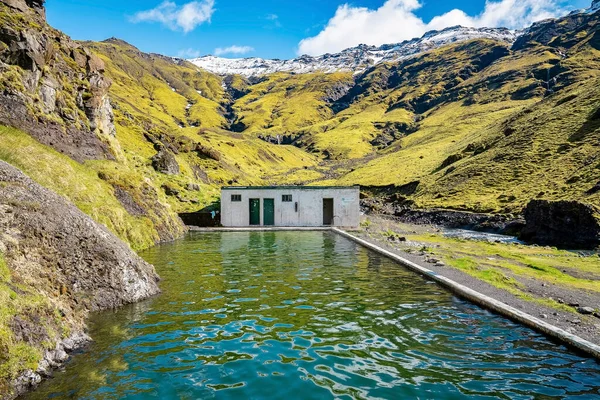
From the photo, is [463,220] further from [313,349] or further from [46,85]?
[46,85]

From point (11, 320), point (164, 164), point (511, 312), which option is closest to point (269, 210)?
point (164, 164)

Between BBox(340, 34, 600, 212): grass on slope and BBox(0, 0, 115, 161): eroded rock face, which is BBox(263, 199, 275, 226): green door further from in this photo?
BBox(340, 34, 600, 212): grass on slope

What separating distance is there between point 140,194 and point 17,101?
11.4 metres

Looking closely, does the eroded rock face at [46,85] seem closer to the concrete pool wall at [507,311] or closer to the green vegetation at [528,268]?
the concrete pool wall at [507,311]

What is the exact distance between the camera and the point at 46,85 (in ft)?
115

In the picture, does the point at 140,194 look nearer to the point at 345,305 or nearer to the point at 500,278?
the point at 345,305

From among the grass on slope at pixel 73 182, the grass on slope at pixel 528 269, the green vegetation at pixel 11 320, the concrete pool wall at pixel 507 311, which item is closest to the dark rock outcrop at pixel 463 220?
the grass on slope at pixel 528 269

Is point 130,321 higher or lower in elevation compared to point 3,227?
lower

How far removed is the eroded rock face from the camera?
1203 inches

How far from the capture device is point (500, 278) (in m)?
19.2

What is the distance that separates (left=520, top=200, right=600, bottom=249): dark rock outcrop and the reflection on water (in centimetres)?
2911

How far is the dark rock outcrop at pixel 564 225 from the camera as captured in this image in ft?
124

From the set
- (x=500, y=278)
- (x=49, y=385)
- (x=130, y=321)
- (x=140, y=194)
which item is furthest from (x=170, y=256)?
(x=500, y=278)

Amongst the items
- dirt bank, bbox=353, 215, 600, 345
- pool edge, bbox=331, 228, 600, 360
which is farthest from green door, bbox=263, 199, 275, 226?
pool edge, bbox=331, 228, 600, 360
